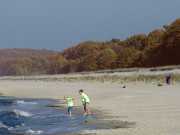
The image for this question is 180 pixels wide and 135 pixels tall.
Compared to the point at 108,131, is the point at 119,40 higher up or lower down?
higher up

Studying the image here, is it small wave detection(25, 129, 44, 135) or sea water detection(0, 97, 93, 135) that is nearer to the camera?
small wave detection(25, 129, 44, 135)

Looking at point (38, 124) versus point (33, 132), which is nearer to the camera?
point (33, 132)

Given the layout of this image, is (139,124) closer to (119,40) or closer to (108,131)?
(108,131)

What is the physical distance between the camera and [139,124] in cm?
1510

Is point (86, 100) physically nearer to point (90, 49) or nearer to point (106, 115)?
point (106, 115)

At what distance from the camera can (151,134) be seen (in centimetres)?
1262

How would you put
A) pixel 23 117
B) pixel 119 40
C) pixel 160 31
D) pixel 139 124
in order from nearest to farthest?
pixel 139 124 → pixel 23 117 → pixel 160 31 → pixel 119 40

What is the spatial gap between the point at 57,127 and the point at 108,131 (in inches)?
131

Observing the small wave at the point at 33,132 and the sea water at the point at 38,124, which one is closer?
the small wave at the point at 33,132

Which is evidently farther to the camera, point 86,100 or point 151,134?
point 86,100

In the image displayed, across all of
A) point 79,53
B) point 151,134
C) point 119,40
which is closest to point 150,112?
point 151,134

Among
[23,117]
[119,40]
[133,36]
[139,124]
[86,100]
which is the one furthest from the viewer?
[119,40]

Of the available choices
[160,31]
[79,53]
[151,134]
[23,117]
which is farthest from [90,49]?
[151,134]

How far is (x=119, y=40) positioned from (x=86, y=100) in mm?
126010
